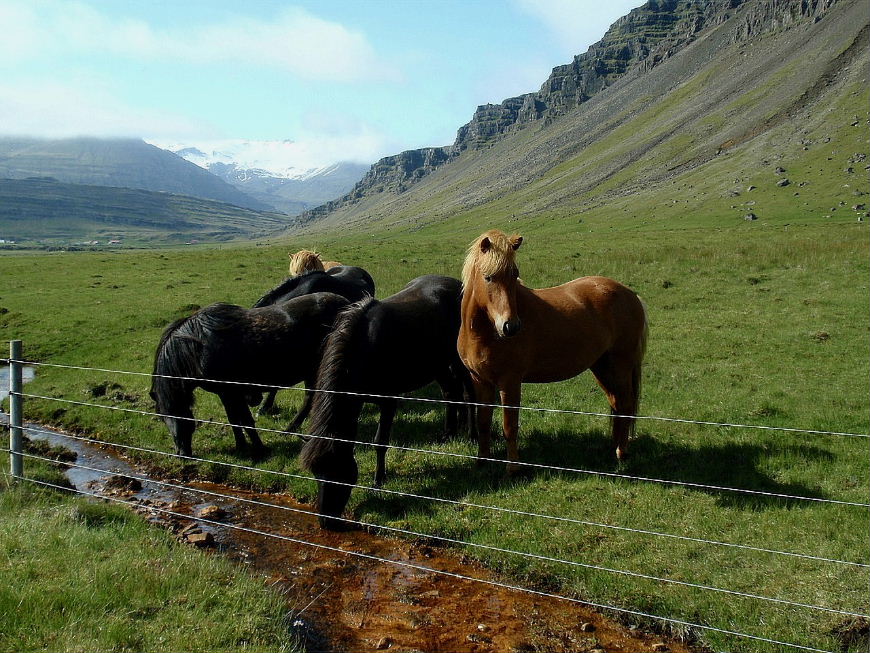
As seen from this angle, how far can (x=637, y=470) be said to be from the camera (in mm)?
7906

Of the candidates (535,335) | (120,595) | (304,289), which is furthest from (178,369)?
(535,335)

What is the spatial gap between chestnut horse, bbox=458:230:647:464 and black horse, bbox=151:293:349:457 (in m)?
2.64

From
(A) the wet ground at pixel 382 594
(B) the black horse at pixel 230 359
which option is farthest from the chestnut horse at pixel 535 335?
(B) the black horse at pixel 230 359

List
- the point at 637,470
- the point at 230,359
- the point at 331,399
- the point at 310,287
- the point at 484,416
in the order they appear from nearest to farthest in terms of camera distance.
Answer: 1. the point at 331,399
2. the point at 637,470
3. the point at 484,416
4. the point at 230,359
5. the point at 310,287

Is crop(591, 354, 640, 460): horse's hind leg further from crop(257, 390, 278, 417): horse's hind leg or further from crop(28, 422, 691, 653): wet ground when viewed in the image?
crop(257, 390, 278, 417): horse's hind leg

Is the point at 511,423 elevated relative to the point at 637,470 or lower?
elevated

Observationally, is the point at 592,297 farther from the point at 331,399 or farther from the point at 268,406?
the point at 268,406

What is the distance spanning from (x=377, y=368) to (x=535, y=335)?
88.7 inches

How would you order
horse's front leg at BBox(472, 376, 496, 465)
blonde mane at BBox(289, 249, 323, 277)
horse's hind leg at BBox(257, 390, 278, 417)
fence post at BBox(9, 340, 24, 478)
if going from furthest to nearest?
blonde mane at BBox(289, 249, 323, 277) < horse's hind leg at BBox(257, 390, 278, 417) < horse's front leg at BBox(472, 376, 496, 465) < fence post at BBox(9, 340, 24, 478)

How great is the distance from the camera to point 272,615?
4887mm

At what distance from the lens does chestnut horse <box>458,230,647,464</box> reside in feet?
24.1

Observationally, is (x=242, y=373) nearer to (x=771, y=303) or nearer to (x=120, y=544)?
(x=120, y=544)

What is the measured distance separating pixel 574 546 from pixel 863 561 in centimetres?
275

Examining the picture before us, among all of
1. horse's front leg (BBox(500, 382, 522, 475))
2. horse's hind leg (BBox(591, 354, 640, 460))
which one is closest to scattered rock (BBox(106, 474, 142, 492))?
horse's front leg (BBox(500, 382, 522, 475))
